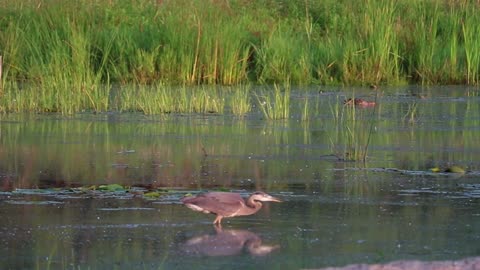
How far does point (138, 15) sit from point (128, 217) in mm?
12670

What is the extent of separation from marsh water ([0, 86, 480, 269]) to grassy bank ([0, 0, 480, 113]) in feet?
8.88

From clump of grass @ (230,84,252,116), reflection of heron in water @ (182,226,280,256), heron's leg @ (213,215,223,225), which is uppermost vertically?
clump of grass @ (230,84,252,116)

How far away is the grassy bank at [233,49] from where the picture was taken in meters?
16.0

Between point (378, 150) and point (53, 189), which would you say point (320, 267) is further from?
point (378, 150)

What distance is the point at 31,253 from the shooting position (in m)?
6.19

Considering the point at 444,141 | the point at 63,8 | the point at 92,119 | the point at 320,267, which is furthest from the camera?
the point at 63,8

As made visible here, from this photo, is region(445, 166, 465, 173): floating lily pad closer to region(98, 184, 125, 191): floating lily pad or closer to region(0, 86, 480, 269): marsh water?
region(0, 86, 480, 269): marsh water

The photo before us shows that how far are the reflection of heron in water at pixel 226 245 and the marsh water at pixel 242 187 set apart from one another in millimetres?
11

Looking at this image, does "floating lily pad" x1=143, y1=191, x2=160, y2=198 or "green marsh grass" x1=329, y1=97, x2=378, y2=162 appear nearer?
"floating lily pad" x1=143, y1=191, x2=160, y2=198

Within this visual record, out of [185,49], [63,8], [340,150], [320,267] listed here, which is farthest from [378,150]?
[63,8]

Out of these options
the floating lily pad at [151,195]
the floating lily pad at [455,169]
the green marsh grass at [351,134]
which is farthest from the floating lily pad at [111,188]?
the floating lily pad at [455,169]

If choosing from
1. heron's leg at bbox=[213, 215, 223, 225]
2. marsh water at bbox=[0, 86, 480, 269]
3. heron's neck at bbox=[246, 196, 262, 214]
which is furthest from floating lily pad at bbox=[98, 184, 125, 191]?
heron's neck at bbox=[246, 196, 262, 214]

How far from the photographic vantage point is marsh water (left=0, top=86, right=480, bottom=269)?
627cm

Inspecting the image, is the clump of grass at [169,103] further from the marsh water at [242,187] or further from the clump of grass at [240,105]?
the marsh water at [242,187]
